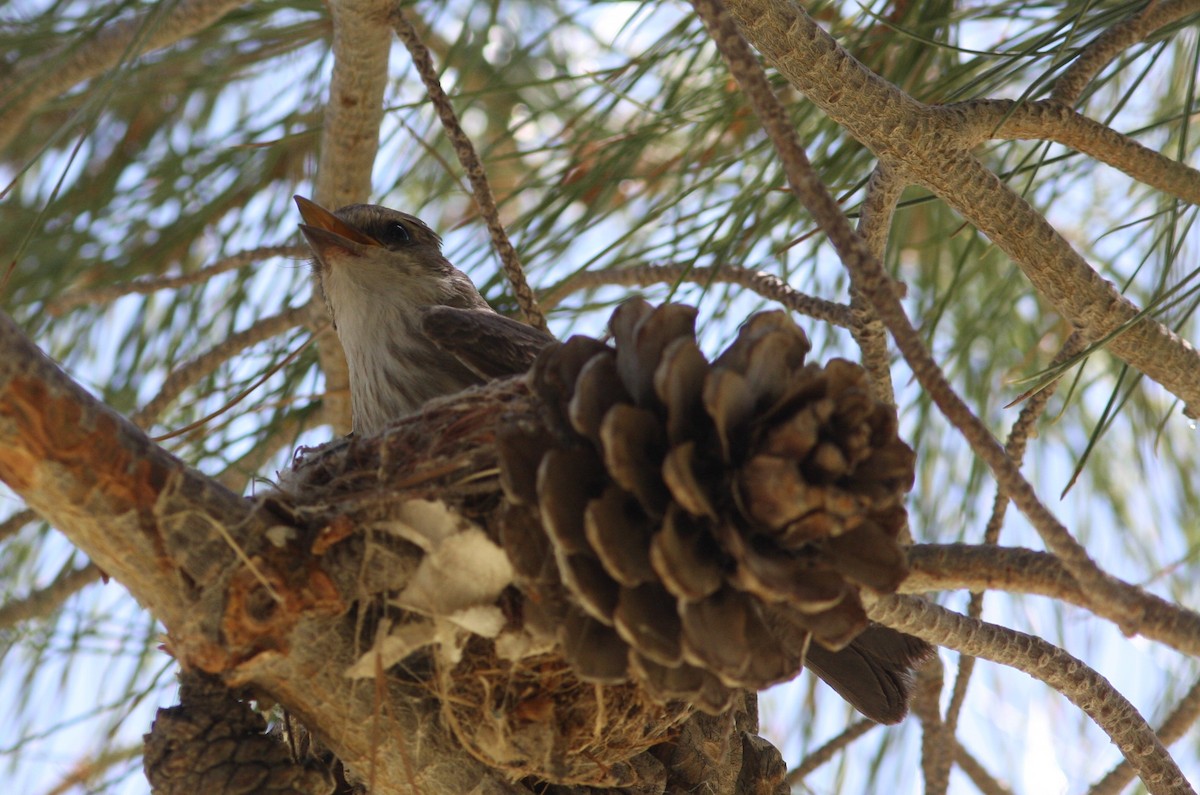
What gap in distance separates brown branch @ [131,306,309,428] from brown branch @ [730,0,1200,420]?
1620 mm

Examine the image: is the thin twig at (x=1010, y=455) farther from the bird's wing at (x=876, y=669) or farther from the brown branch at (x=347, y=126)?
the brown branch at (x=347, y=126)

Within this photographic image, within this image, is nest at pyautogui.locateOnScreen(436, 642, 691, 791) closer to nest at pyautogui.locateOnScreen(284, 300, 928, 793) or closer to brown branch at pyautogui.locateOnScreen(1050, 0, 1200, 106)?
nest at pyautogui.locateOnScreen(284, 300, 928, 793)

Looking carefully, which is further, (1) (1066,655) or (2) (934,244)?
(2) (934,244)

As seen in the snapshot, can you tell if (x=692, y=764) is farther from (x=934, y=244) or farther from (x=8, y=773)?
(x=8, y=773)

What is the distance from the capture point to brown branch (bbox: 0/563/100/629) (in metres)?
2.90

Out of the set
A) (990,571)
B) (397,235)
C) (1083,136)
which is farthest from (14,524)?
(1083,136)

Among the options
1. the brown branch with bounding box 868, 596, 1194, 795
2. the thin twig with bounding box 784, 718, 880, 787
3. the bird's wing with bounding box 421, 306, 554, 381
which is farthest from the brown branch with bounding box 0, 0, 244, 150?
the thin twig with bounding box 784, 718, 880, 787

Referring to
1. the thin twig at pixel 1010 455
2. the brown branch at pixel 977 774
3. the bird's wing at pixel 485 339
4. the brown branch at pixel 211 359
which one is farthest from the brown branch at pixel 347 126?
the brown branch at pixel 977 774

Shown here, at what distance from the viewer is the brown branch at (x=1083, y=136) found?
6.93 ft

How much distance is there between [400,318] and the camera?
120 inches

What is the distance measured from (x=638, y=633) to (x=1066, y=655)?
0.92 metres

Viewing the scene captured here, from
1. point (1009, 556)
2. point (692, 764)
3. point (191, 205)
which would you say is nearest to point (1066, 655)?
point (1009, 556)

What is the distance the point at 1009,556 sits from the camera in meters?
1.80

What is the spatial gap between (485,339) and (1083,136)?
127 centimetres
